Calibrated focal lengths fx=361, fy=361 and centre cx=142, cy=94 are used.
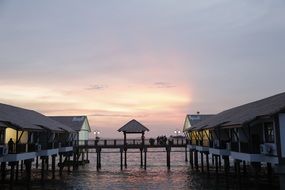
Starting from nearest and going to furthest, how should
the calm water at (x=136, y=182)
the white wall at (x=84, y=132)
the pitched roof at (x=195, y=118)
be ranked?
the calm water at (x=136, y=182) → the pitched roof at (x=195, y=118) → the white wall at (x=84, y=132)

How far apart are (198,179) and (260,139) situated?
42.4 ft

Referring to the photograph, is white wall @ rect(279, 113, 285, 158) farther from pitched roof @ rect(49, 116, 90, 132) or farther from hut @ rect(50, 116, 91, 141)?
pitched roof @ rect(49, 116, 90, 132)

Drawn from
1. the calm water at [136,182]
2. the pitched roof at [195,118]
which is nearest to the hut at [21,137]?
the calm water at [136,182]

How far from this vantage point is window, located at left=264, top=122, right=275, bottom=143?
23334 mm

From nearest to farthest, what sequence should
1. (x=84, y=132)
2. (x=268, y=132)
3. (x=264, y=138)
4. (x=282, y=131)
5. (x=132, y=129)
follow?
(x=282, y=131)
(x=268, y=132)
(x=264, y=138)
(x=132, y=129)
(x=84, y=132)

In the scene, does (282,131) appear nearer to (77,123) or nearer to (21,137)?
(21,137)

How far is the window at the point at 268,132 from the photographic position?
23.3 metres

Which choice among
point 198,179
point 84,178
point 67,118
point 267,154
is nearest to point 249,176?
point 198,179

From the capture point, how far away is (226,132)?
1356 inches

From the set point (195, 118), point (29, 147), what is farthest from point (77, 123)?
point (29, 147)

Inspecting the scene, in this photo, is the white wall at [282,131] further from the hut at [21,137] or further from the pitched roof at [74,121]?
the pitched roof at [74,121]

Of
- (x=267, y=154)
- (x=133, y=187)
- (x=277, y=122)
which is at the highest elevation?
(x=277, y=122)

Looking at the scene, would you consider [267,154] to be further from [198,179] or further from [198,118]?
[198,118]

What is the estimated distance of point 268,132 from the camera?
24.0 m
